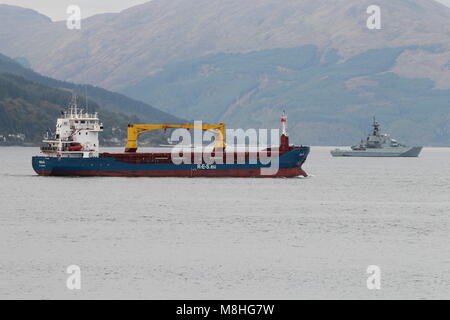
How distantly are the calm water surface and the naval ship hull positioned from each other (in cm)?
1051

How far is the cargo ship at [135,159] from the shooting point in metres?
104

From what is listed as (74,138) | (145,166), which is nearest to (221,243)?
(145,166)

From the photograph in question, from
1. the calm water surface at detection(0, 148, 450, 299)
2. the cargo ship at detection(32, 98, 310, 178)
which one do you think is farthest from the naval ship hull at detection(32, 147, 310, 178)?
the calm water surface at detection(0, 148, 450, 299)

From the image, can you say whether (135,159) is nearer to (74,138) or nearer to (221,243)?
(74,138)

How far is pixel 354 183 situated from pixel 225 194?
3099 centimetres

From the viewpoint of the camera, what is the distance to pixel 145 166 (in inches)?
4166

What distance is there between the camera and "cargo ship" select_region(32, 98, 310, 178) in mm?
103875

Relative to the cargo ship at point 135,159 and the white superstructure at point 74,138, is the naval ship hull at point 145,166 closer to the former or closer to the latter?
the cargo ship at point 135,159

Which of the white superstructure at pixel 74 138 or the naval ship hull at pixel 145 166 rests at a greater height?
the white superstructure at pixel 74 138

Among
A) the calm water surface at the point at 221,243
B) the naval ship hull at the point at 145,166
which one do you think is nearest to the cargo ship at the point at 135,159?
the naval ship hull at the point at 145,166

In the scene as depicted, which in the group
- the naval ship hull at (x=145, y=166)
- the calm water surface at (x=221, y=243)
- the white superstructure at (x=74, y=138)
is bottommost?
the calm water surface at (x=221, y=243)

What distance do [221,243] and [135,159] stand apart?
178ft

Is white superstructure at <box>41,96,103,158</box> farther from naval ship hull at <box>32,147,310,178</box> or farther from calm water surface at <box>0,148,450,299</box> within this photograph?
calm water surface at <box>0,148,450,299</box>

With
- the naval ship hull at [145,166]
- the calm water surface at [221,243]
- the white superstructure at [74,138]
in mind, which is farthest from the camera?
the white superstructure at [74,138]
